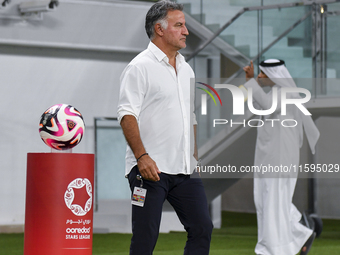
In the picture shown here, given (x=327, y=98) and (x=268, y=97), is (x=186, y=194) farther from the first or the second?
(x=327, y=98)

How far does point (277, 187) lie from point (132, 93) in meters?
2.64

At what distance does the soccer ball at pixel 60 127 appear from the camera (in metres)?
3.58

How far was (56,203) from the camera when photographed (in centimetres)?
347

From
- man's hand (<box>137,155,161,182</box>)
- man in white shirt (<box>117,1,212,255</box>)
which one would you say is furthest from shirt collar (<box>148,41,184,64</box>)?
man's hand (<box>137,155,161,182</box>)

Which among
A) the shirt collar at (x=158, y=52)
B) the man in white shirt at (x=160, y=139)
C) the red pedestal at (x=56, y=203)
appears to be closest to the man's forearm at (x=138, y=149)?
the man in white shirt at (x=160, y=139)

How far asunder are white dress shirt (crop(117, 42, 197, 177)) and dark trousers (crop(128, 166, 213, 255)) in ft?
0.22

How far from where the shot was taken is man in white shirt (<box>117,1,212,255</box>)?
2867 mm

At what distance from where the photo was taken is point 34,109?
8.23m

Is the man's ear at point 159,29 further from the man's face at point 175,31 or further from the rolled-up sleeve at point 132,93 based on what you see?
the rolled-up sleeve at point 132,93

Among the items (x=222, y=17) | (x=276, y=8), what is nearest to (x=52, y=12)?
(x=222, y=17)

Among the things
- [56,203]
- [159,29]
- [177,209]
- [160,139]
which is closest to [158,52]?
[159,29]

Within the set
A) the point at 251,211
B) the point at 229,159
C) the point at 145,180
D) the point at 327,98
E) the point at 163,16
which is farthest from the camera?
the point at 251,211

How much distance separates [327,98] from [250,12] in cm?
146

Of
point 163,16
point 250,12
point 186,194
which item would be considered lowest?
point 186,194
